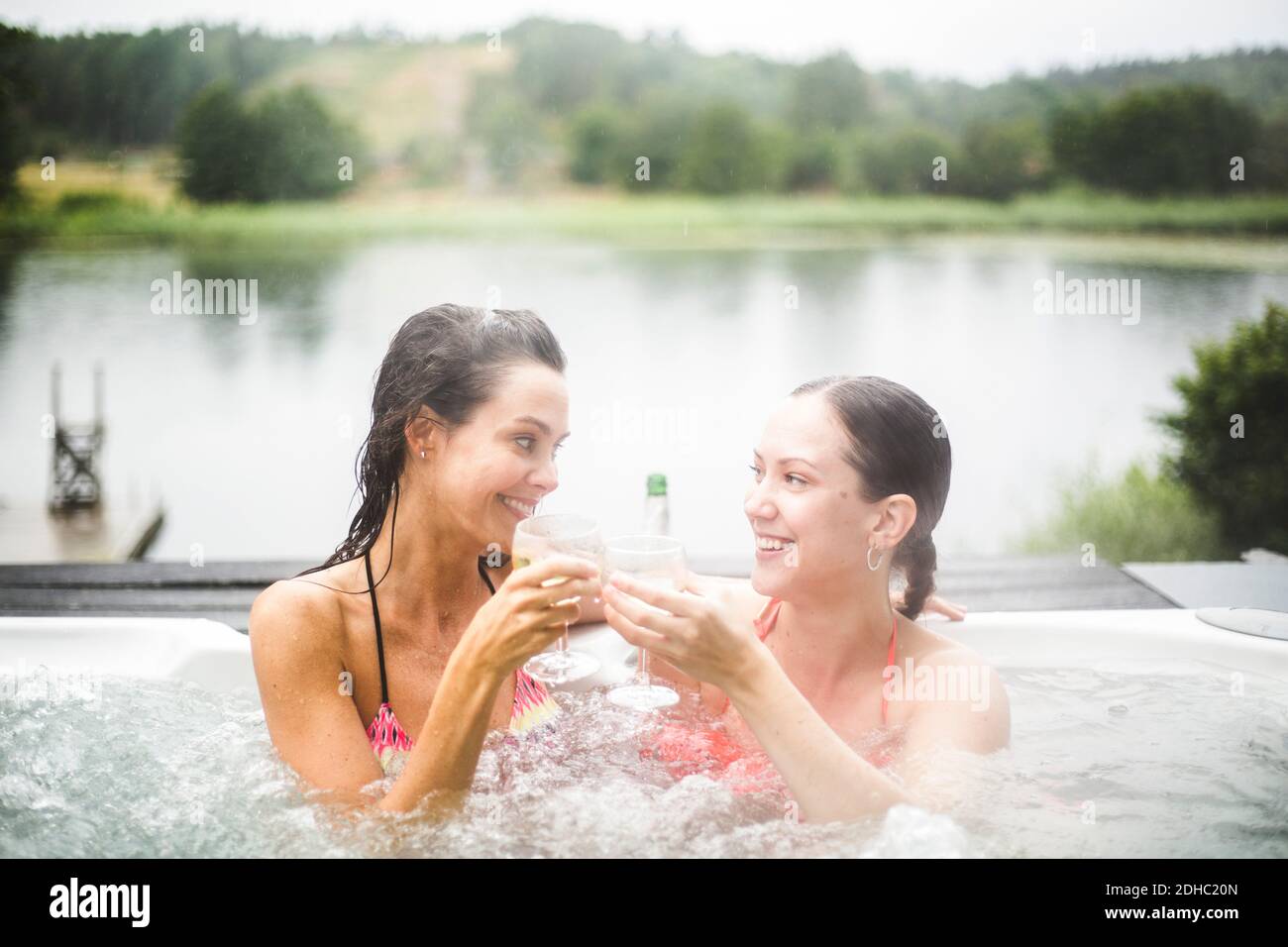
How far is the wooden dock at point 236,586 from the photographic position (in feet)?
12.2

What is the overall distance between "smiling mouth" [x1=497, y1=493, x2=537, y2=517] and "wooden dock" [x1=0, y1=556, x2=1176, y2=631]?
1.76 meters

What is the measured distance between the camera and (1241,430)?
5375 mm

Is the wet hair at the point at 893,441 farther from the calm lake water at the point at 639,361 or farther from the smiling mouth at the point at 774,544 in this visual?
the calm lake water at the point at 639,361

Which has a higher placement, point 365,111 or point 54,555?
point 365,111

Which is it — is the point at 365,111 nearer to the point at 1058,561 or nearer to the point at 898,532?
the point at 1058,561

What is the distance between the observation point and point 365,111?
5941mm

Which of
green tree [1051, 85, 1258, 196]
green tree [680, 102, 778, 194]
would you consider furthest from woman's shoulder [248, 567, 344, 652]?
green tree [1051, 85, 1258, 196]
